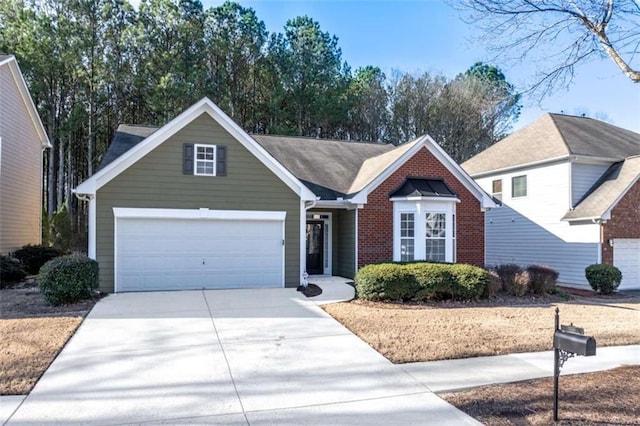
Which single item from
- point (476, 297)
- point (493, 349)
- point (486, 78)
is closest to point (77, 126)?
point (476, 297)

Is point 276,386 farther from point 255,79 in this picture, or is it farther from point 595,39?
point 255,79

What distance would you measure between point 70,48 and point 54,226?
1056cm

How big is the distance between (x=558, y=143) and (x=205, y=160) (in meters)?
14.3

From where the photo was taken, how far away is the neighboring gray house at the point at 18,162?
1569 cm

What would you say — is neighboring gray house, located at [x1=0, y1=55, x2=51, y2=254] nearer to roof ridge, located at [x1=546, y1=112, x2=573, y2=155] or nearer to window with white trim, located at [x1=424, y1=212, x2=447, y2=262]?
window with white trim, located at [x1=424, y1=212, x2=447, y2=262]

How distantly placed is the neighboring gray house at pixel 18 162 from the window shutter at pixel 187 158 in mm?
7497

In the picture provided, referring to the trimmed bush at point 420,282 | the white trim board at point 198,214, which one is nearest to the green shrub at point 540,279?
the trimmed bush at point 420,282

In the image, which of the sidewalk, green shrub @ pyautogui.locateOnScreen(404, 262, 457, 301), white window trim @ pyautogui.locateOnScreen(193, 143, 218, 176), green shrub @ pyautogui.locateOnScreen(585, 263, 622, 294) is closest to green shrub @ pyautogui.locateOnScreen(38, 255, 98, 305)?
white window trim @ pyautogui.locateOnScreen(193, 143, 218, 176)

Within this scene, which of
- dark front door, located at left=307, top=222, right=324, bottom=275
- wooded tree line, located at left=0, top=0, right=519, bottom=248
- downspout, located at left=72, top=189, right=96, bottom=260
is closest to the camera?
downspout, located at left=72, top=189, right=96, bottom=260

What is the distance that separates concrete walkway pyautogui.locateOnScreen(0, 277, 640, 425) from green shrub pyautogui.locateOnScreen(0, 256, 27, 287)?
21.7 feet

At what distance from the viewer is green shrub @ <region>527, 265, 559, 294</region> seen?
13.2 metres

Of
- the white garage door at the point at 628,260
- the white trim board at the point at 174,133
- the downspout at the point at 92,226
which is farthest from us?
the white garage door at the point at 628,260

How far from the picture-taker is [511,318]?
9.87m

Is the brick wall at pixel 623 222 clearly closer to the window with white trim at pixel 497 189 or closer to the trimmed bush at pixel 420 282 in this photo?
the window with white trim at pixel 497 189
